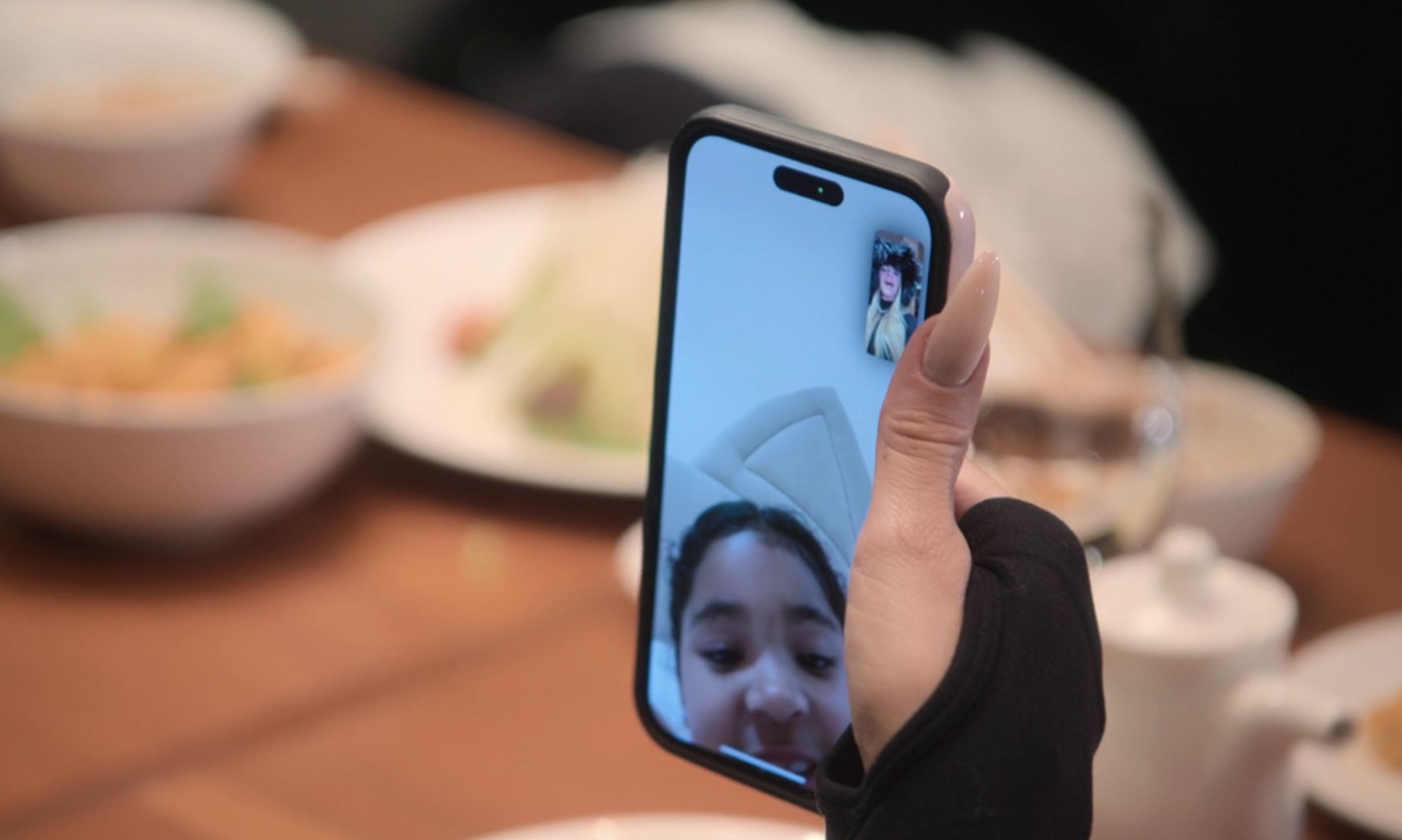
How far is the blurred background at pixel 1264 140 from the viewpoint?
1.85 metres

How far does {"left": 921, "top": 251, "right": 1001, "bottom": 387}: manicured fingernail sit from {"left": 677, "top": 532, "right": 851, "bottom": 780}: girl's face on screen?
0.28 feet

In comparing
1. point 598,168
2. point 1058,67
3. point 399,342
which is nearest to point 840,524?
point 399,342

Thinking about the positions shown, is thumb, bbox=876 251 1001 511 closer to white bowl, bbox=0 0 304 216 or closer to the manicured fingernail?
the manicured fingernail

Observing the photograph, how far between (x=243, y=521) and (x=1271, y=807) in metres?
0.55

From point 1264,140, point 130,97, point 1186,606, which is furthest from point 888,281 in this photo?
point 1264,140

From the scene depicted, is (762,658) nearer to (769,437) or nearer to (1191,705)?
(769,437)

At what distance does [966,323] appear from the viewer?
1.09ft

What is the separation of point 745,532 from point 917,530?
0.07 meters

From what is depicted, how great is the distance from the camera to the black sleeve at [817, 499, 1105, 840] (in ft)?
1.06

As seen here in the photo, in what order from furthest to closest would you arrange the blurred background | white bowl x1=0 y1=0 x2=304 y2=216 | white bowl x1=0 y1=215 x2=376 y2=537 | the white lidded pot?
the blurred background → white bowl x1=0 y1=0 x2=304 y2=216 → white bowl x1=0 y1=215 x2=376 y2=537 → the white lidded pot

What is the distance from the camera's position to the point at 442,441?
0.93 m

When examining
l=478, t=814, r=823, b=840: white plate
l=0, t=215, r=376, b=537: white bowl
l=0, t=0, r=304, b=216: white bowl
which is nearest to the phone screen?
l=478, t=814, r=823, b=840: white plate

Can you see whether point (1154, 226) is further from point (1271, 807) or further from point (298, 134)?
point (298, 134)

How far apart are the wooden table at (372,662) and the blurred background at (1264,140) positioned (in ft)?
2.90
